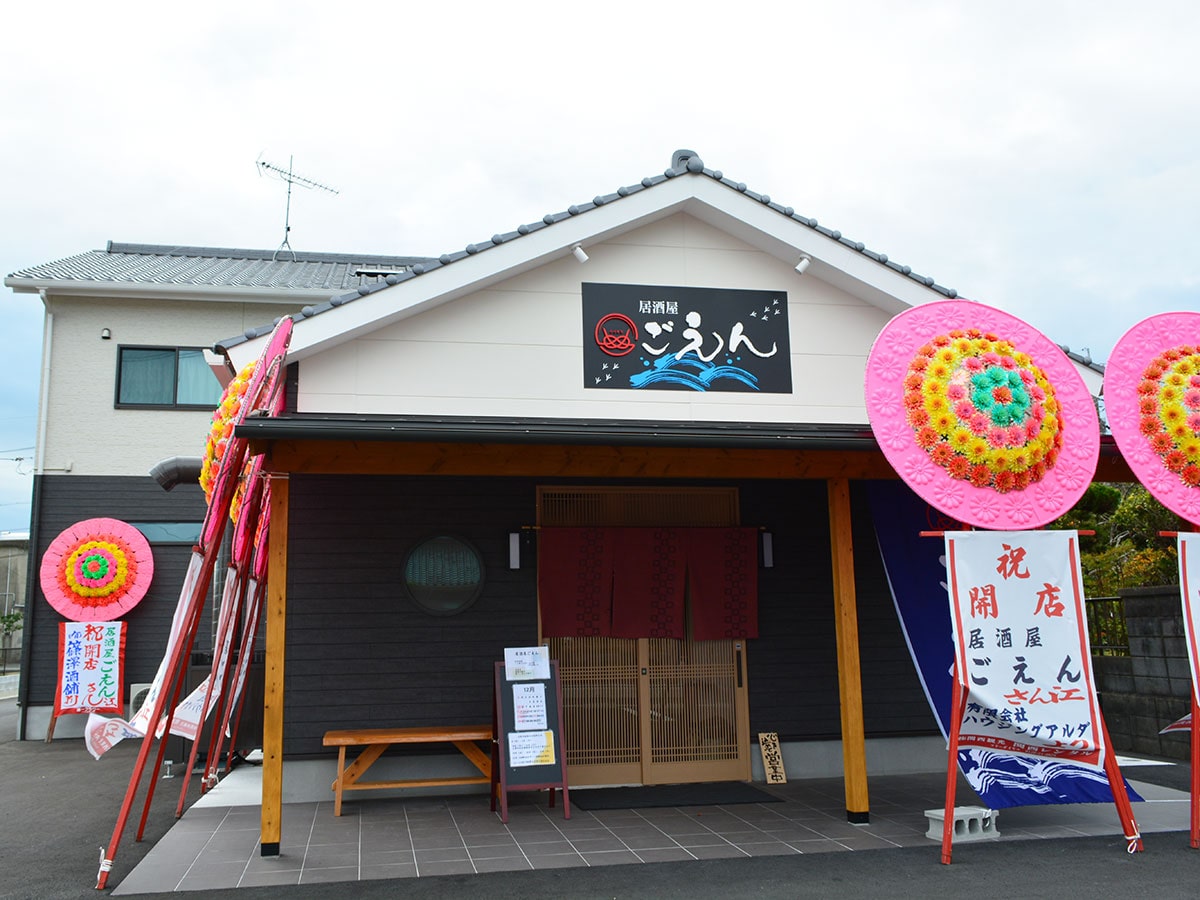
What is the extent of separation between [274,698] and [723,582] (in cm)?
408

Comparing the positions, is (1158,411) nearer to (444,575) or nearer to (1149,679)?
(1149,679)

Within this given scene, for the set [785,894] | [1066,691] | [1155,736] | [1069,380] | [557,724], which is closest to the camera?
[785,894]

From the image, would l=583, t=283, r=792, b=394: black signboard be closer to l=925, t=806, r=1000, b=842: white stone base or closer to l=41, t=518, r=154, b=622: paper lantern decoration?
l=925, t=806, r=1000, b=842: white stone base

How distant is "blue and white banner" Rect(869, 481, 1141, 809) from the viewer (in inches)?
233

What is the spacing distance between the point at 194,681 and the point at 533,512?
424cm

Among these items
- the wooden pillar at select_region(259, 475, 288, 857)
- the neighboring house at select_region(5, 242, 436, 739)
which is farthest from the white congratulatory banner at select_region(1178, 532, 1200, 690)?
the neighboring house at select_region(5, 242, 436, 739)

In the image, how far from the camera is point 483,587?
8.12m

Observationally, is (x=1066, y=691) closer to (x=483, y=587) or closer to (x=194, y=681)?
(x=483, y=587)

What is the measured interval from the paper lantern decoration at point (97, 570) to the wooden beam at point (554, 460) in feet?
27.2

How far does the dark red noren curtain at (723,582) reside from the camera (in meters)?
8.32

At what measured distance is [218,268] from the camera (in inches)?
645

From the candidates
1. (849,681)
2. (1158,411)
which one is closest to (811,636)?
(849,681)

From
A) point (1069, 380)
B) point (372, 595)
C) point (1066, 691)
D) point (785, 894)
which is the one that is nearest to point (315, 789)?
point (372, 595)

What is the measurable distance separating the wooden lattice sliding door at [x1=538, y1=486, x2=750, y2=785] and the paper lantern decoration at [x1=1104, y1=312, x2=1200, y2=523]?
138 inches
